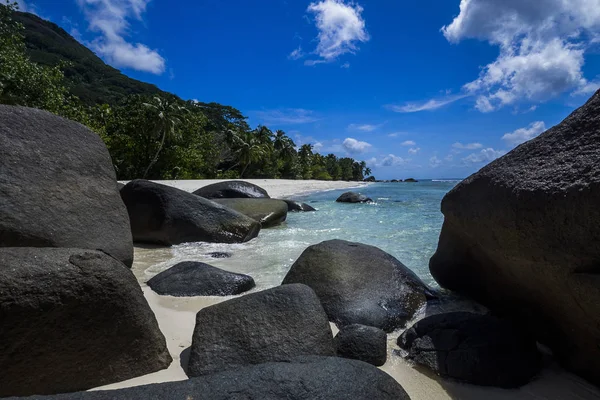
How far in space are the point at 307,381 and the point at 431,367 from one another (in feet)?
5.35

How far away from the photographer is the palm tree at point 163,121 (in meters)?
29.7

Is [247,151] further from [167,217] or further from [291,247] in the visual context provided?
[291,247]

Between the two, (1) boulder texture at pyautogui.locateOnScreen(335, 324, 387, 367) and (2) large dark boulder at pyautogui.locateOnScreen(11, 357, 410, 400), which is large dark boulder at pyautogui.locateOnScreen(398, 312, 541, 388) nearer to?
(1) boulder texture at pyautogui.locateOnScreen(335, 324, 387, 367)

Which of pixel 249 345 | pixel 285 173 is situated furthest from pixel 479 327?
pixel 285 173

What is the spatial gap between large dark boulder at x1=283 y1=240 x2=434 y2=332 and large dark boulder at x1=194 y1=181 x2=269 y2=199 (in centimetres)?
1023

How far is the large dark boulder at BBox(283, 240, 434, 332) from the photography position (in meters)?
3.85

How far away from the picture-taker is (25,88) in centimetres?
1664

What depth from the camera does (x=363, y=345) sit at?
2996 millimetres

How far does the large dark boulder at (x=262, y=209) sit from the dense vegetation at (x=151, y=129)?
12.8 m

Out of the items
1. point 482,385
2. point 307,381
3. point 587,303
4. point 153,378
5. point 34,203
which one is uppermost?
point 34,203

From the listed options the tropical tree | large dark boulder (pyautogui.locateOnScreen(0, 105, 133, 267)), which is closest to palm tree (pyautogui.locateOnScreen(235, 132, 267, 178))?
the tropical tree

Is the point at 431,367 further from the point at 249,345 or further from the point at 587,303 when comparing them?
the point at 249,345

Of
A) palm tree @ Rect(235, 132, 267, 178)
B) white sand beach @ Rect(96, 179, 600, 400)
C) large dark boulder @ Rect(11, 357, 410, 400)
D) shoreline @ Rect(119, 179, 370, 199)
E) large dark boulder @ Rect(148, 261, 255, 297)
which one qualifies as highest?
palm tree @ Rect(235, 132, 267, 178)

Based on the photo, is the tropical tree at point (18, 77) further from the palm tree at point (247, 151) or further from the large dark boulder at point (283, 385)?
the palm tree at point (247, 151)
